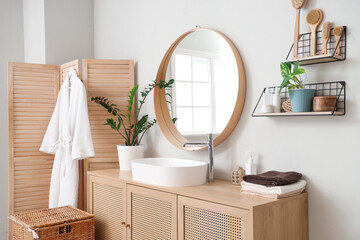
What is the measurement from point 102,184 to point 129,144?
1.29ft

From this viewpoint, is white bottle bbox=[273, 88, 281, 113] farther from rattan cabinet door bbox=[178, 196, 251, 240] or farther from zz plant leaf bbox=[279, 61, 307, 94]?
rattan cabinet door bbox=[178, 196, 251, 240]

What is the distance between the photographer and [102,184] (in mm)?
2504

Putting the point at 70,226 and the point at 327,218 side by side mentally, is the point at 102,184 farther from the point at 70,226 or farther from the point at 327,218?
the point at 327,218

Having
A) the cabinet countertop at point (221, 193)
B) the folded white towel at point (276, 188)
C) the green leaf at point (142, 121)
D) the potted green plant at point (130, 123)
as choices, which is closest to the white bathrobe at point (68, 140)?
the potted green plant at point (130, 123)

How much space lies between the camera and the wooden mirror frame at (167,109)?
2.09 meters

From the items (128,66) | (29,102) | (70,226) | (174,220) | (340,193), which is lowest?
(70,226)

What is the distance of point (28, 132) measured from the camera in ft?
9.93

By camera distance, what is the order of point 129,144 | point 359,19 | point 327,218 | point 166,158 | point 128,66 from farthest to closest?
point 128,66, point 129,144, point 166,158, point 327,218, point 359,19

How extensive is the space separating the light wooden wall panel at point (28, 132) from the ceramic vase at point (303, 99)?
216 cm

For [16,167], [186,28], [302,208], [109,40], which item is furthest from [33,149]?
[302,208]

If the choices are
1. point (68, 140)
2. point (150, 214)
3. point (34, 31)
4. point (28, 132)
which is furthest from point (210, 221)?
point (34, 31)

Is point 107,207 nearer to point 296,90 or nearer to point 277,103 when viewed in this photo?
point 277,103

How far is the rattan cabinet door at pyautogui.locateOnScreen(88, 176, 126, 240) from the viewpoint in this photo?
7.63 ft

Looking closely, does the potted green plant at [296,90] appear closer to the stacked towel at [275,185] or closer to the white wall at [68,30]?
the stacked towel at [275,185]
